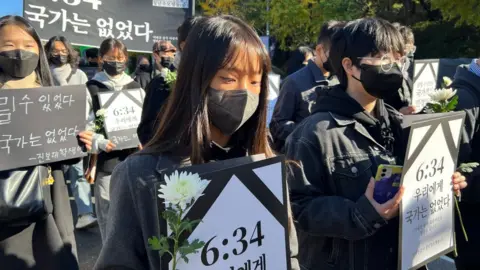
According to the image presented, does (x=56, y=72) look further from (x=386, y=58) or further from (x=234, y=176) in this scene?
(x=234, y=176)

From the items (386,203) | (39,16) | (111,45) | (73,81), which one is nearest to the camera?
(386,203)

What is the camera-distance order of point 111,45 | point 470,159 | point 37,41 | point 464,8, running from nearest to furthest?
1. point 37,41
2. point 470,159
3. point 111,45
4. point 464,8

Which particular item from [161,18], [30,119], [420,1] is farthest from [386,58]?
[420,1]

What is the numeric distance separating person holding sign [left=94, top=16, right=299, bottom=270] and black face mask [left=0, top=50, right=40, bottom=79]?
4.18 feet

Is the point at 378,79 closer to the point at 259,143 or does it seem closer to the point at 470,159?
the point at 259,143

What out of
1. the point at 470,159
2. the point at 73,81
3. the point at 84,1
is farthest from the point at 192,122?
the point at 73,81

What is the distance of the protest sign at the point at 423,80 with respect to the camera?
6.33m

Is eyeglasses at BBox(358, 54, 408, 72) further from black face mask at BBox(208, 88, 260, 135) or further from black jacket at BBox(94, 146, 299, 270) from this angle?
black jacket at BBox(94, 146, 299, 270)

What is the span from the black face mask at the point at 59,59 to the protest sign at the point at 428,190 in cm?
501

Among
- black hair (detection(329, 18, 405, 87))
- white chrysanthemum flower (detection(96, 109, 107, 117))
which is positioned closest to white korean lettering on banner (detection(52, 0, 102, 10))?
white chrysanthemum flower (detection(96, 109, 107, 117))

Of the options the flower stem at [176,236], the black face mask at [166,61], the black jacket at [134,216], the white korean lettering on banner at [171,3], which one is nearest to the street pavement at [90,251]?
the black face mask at [166,61]

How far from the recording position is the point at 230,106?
1.72m

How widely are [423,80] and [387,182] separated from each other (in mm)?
4658

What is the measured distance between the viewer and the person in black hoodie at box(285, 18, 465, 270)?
233cm
